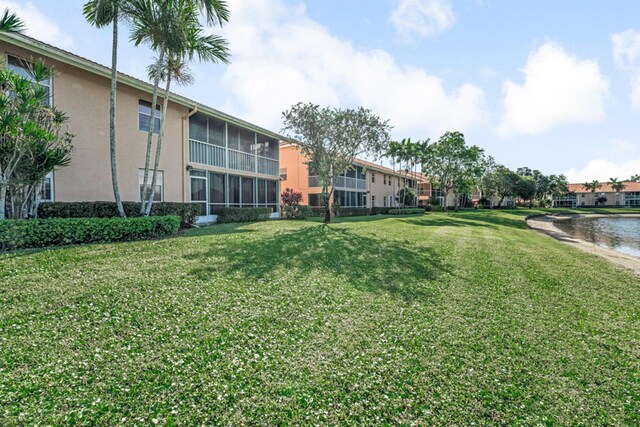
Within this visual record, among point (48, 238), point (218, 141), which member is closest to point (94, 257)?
point (48, 238)

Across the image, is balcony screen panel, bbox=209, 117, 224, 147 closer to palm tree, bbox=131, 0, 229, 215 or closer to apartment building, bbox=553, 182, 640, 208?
palm tree, bbox=131, 0, 229, 215

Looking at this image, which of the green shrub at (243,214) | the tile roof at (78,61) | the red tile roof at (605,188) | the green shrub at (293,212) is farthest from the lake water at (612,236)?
the red tile roof at (605,188)

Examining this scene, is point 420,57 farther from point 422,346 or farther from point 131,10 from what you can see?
point 422,346

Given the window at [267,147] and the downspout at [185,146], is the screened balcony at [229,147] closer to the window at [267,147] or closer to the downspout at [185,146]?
the window at [267,147]

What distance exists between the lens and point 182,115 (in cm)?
1611

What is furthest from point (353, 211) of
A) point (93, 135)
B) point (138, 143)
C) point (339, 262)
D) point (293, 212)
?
point (339, 262)

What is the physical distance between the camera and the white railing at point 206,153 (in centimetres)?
1658

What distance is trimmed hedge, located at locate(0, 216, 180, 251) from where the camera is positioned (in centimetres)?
738

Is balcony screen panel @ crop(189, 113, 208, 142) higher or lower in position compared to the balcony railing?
higher

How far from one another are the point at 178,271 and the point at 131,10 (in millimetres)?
9643

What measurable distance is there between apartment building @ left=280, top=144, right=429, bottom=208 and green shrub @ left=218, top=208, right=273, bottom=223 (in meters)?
4.24

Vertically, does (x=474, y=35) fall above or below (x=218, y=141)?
above

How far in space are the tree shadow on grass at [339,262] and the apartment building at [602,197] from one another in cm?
10193

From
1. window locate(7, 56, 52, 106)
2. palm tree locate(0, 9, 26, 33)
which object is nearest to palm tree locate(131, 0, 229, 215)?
palm tree locate(0, 9, 26, 33)
